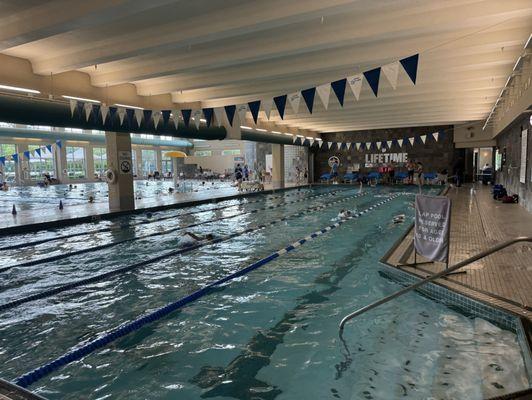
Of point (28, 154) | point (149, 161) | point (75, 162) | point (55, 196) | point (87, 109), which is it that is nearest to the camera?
point (87, 109)

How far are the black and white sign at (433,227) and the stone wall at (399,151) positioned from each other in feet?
55.9

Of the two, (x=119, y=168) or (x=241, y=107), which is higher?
(x=241, y=107)

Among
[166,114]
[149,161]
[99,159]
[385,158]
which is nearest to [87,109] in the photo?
[166,114]

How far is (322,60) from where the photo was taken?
7.28m

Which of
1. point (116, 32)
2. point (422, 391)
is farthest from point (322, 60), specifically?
point (422, 391)

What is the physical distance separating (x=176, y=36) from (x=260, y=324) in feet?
14.4

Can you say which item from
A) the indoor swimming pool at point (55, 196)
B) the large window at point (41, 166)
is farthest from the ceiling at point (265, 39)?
the large window at point (41, 166)

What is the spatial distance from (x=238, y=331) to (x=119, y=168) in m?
8.98

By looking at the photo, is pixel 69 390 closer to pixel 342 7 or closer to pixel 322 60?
pixel 342 7

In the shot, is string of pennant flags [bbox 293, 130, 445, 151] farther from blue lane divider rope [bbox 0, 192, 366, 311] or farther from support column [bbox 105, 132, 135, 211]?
blue lane divider rope [bbox 0, 192, 366, 311]

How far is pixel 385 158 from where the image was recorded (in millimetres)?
22125

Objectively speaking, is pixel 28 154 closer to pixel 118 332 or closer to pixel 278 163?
pixel 278 163

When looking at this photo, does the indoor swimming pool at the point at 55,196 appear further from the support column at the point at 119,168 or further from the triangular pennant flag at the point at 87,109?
the triangular pennant flag at the point at 87,109

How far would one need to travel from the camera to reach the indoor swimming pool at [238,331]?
97.0 inches
